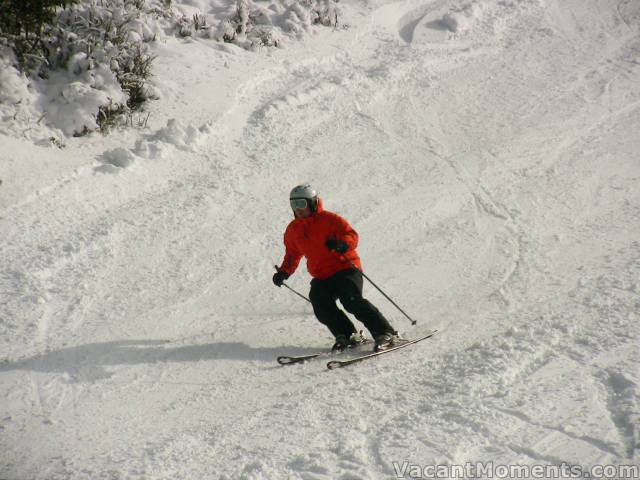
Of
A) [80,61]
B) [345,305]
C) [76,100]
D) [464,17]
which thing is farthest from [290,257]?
[464,17]

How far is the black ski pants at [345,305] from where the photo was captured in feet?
18.0

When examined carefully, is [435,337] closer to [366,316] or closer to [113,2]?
[366,316]

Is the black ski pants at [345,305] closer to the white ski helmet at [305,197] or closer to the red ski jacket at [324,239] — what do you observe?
the red ski jacket at [324,239]

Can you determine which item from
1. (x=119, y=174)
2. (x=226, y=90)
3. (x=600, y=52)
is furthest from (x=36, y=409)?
(x=600, y=52)

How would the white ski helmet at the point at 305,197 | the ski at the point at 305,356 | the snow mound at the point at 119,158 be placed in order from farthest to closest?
the snow mound at the point at 119,158, the white ski helmet at the point at 305,197, the ski at the point at 305,356

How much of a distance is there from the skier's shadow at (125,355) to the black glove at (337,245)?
37.8 inches

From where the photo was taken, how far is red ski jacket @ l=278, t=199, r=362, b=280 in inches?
224

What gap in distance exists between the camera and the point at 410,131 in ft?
31.4

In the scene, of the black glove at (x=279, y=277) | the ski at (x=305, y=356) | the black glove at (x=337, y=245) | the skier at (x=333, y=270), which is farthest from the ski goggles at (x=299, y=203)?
the ski at (x=305, y=356)

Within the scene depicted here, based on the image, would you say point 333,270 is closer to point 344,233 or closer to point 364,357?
point 344,233

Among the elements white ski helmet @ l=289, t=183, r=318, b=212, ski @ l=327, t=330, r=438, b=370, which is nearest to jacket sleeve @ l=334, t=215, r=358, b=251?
white ski helmet @ l=289, t=183, r=318, b=212

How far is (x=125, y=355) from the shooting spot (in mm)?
5504

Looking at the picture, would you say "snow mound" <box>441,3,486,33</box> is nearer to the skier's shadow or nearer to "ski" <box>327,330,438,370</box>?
"ski" <box>327,330,438,370</box>

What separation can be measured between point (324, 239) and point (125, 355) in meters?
2.02
